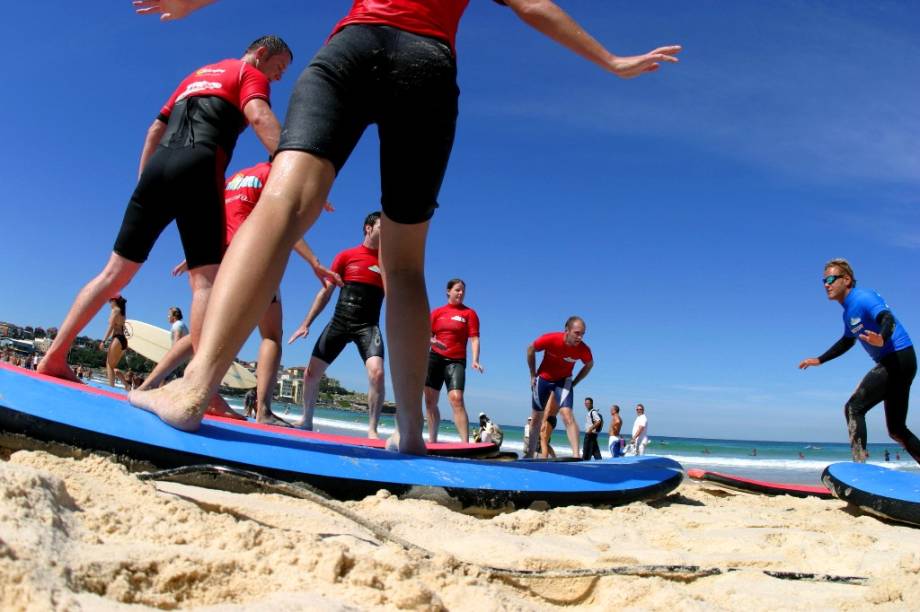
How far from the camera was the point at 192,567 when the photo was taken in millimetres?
1139

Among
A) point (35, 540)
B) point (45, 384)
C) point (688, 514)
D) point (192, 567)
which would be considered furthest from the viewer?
point (688, 514)

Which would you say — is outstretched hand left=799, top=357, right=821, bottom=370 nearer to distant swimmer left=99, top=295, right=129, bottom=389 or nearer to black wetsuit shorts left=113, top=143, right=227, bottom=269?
black wetsuit shorts left=113, top=143, right=227, bottom=269

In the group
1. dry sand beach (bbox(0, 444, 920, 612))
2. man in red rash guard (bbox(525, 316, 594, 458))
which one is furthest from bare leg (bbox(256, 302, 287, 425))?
man in red rash guard (bbox(525, 316, 594, 458))

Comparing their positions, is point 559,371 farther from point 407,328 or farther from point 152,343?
point 152,343

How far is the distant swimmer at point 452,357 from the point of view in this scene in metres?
8.09

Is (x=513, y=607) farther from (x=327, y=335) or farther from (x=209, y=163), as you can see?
(x=327, y=335)

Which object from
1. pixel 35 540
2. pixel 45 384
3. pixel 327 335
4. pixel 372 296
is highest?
pixel 372 296

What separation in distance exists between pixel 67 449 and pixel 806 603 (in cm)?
194

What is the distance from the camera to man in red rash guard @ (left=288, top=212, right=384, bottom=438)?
6117 millimetres

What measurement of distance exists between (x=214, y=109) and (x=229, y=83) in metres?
0.15

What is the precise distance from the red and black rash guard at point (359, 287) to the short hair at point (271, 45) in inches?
99.6

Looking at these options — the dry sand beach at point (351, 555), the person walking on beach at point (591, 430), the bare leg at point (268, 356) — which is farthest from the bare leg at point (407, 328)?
the person walking on beach at point (591, 430)

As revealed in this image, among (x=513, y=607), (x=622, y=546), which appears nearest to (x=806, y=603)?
(x=622, y=546)

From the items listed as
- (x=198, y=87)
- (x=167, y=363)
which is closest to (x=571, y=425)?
(x=167, y=363)
